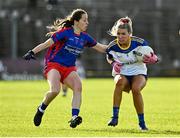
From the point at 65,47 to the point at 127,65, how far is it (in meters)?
1.02

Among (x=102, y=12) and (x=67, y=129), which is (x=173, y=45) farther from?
(x=67, y=129)

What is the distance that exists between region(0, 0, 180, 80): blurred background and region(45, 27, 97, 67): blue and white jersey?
101 feet

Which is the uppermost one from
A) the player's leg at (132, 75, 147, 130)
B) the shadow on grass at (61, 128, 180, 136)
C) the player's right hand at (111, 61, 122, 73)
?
the player's right hand at (111, 61, 122, 73)

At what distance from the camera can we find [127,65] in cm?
1111

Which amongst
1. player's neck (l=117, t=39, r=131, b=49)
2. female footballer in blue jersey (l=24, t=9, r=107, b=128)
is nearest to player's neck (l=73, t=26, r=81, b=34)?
female footballer in blue jersey (l=24, t=9, r=107, b=128)

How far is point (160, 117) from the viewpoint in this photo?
13.8 m

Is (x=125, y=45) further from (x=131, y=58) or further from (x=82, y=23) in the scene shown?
(x=82, y=23)

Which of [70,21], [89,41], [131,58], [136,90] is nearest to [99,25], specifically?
[89,41]

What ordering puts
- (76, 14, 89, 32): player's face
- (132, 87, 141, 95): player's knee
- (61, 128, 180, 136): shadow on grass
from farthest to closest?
1. (76, 14, 89, 32): player's face
2. (132, 87, 141, 95): player's knee
3. (61, 128, 180, 136): shadow on grass

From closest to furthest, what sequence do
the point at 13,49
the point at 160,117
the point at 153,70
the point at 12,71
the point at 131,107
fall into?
the point at 160,117 → the point at 131,107 → the point at 12,71 → the point at 13,49 → the point at 153,70

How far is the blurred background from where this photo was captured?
1726 inches

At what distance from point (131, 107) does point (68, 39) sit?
19.9ft

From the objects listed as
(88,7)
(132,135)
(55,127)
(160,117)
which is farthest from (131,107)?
(88,7)

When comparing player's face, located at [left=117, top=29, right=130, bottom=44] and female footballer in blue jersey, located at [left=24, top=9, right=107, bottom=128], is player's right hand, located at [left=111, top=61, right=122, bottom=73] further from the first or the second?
female footballer in blue jersey, located at [left=24, top=9, right=107, bottom=128]
